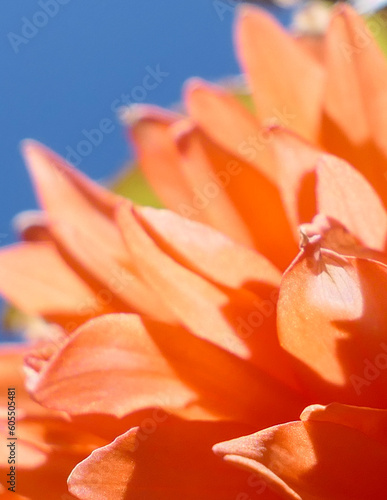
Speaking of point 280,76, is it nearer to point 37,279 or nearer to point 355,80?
point 355,80

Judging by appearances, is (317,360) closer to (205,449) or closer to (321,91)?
(205,449)

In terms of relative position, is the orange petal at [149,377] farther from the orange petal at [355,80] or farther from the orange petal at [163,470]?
the orange petal at [355,80]

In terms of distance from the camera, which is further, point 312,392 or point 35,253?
point 35,253

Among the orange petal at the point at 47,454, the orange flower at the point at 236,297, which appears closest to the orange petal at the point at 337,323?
the orange flower at the point at 236,297

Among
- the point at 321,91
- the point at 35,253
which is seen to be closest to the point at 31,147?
the point at 35,253

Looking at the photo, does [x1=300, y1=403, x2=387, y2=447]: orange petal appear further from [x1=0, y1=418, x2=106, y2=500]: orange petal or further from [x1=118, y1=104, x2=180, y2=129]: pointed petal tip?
[x1=118, y1=104, x2=180, y2=129]: pointed petal tip

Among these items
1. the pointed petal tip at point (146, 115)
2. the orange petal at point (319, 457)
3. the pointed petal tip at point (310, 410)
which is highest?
the pointed petal tip at point (146, 115)
